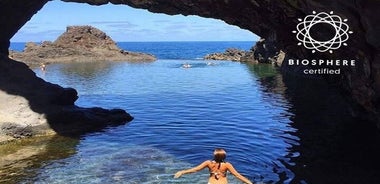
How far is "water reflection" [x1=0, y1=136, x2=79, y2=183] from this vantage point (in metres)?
20.0

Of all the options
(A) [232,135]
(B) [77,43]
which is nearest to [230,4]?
(A) [232,135]

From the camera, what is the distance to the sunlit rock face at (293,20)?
17.0 m

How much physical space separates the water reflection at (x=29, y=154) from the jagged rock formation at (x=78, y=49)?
3286 inches

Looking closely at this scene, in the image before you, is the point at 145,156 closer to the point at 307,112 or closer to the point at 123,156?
the point at 123,156

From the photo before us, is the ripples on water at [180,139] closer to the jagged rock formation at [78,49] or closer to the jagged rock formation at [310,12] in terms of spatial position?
the jagged rock formation at [310,12]

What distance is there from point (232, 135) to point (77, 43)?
10686cm

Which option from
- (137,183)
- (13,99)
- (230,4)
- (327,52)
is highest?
(230,4)

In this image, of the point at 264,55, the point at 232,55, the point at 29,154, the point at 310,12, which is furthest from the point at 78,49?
the point at 310,12

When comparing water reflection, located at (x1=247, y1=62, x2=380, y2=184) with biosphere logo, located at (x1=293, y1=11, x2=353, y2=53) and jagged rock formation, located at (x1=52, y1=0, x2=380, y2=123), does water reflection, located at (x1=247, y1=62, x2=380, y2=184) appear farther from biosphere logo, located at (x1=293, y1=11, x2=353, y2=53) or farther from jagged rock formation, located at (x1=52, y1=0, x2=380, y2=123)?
biosphere logo, located at (x1=293, y1=11, x2=353, y2=53)

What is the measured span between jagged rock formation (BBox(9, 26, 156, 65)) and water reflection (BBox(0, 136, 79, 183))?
274ft

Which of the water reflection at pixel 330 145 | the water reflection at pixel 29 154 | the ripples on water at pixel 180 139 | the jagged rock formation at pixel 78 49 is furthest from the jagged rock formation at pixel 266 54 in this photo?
the water reflection at pixel 29 154

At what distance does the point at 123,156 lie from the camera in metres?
22.7

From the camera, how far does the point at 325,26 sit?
64.0 feet

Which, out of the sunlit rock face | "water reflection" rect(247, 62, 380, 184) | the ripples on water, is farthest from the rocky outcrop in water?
"water reflection" rect(247, 62, 380, 184)
